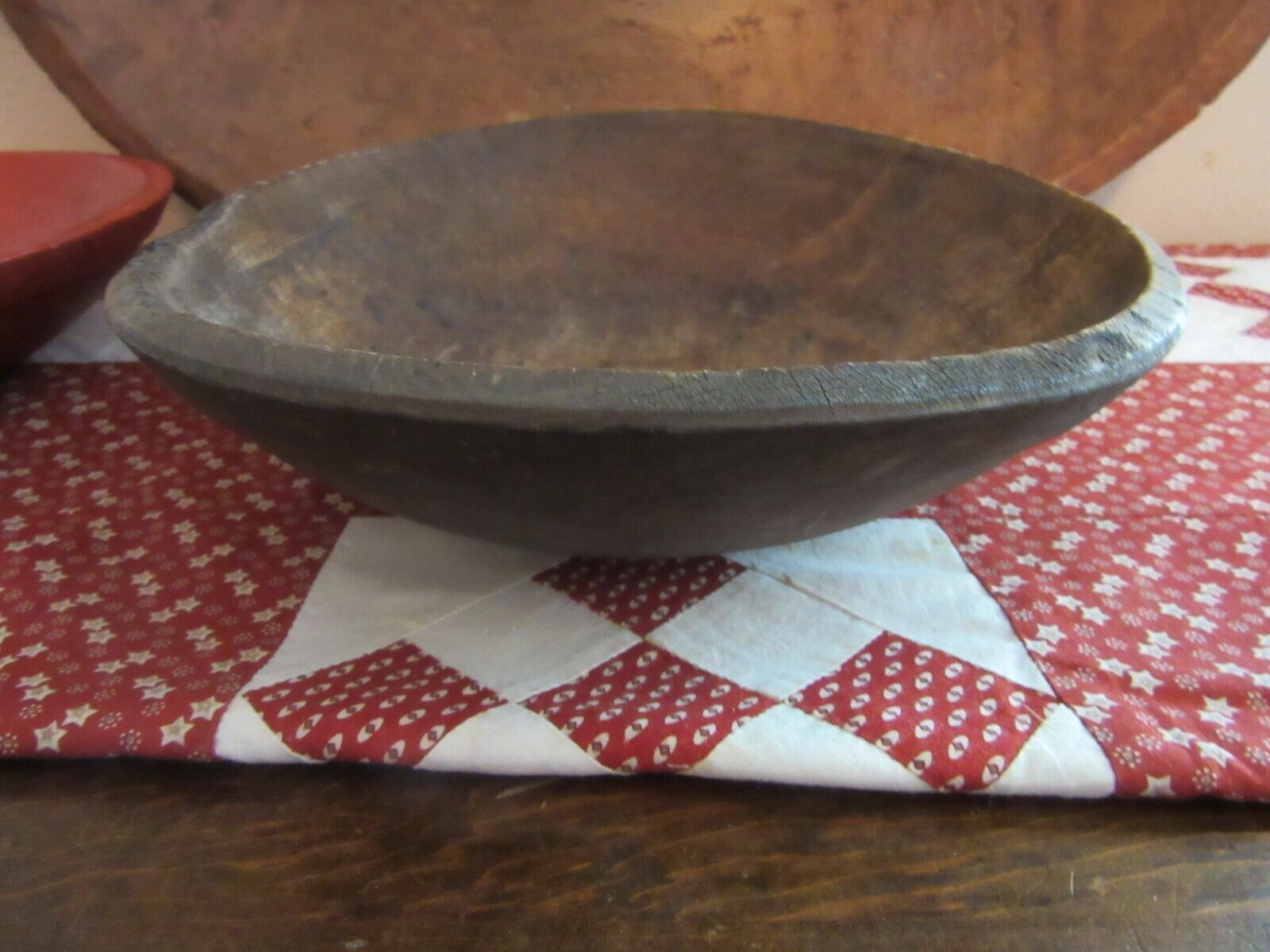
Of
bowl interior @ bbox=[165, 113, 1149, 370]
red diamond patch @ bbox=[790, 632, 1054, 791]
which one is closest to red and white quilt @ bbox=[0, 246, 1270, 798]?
red diamond patch @ bbox=[790, 632, 1054, 791]

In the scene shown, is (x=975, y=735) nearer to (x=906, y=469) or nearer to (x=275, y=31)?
(x=906, y=469)

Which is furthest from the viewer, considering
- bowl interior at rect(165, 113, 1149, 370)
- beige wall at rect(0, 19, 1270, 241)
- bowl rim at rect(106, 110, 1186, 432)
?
beige wall at rect(0, 19, 1270, 241)

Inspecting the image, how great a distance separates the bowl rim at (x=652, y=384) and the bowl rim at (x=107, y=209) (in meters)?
0.31

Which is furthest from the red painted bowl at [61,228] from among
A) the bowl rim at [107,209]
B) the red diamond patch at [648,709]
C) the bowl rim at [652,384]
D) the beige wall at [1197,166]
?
the red diamond patch at [648,709]

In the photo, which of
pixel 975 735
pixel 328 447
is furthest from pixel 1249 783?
pixel 328 447

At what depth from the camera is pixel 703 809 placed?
37 cm

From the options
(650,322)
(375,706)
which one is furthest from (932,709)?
(650,322)

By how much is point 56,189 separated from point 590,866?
2.28ft

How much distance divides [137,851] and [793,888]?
0.25 metres

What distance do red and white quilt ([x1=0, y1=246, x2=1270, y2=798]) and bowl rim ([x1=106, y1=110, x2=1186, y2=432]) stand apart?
15 cm

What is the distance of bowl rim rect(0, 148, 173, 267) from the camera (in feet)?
1.89

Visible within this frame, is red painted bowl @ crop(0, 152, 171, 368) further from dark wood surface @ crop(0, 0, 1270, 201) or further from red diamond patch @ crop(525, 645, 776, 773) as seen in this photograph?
red diamond patch @ crop(525, 645, 776, 773)

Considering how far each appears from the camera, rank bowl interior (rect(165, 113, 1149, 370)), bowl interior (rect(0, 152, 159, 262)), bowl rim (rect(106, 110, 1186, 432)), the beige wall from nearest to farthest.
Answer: bowl rim (rect(106, 110, 1186, 432)), bowl interior (rect(165, 113, 1149, 370)), bowl interior (rect(0, 152, 159, 262)), the beige wall

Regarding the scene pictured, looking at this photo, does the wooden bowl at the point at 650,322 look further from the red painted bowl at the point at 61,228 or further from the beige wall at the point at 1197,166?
the beige wall at the point at 1197,166
